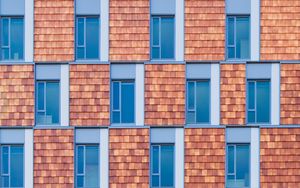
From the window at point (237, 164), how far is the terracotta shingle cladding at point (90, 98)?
4.53 metres

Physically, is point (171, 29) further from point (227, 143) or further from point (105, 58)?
point (227, 143)

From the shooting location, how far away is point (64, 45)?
66.2 feet

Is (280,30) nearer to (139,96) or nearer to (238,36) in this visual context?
(238,36)

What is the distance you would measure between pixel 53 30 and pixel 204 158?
274 inches

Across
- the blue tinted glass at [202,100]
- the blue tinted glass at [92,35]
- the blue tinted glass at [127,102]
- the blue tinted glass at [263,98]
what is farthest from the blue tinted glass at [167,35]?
the blue tinted glass at [263,98]

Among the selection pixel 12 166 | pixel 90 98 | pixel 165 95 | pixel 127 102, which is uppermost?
pixel 165 95

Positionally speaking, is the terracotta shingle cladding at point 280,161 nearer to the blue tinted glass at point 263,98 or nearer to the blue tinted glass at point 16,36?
the blue tinted glass at point 263,98

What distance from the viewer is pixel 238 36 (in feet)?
67.3

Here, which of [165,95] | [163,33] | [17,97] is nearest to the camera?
[165,95]

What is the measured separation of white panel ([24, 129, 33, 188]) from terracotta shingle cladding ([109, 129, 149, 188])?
2.77 m

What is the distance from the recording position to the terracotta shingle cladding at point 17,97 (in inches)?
792

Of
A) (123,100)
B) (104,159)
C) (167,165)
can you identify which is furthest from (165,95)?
(104,159)

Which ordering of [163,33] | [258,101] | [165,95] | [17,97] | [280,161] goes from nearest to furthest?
[280,161], [165,95], [17,97], [258,101], [163,33]

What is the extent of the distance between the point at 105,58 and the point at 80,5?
2118 millimetres
